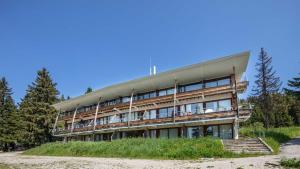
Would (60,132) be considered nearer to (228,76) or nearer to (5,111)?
(5,111)

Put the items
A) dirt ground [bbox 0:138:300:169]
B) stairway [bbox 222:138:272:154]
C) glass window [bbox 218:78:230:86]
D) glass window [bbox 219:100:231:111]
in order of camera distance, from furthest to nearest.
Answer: glass window [bbox 218:78:230:86]
glass window [bbox 219:100:231:111]
stairway [bbox 222:138:272:154]
dirt ground [bbox 0:138:300:169]

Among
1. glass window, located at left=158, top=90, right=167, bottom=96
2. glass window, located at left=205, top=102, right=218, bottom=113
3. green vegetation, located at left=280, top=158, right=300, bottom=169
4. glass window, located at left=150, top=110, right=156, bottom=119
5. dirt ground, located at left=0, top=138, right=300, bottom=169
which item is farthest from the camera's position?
glass window, located at left=158, top=90, right=167, bottom=96

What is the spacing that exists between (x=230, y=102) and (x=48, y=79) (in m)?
37.6

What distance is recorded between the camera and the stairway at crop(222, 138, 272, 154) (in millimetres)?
23559

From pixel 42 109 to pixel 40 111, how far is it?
2.32 ft

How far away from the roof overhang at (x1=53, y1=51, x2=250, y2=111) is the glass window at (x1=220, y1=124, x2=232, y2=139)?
6050mm

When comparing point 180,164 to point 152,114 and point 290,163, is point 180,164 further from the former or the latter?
point 152,114

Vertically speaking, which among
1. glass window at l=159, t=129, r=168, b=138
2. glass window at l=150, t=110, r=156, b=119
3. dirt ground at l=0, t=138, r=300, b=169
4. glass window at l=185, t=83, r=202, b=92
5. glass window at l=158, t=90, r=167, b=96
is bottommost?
dirt ground at l=0, t=138, r=300, b=169

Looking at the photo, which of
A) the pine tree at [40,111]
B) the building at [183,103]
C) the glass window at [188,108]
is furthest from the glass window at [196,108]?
the pine tree at [40,111]

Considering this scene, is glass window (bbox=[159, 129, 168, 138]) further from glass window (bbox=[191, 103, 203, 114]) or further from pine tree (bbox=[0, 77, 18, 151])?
pine tree (bbox=[0, 77, 18, 151])

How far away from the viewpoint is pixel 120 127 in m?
41.2

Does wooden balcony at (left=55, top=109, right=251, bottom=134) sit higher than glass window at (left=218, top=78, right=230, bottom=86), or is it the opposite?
glass window at (left=218, top=78, right=230, bottom=86)

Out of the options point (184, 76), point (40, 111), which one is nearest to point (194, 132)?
point (184, 76)

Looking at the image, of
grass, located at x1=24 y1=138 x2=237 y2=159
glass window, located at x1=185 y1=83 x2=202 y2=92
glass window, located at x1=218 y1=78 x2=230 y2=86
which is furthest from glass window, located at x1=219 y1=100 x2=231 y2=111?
grass, located at x1=24 y1=138 x2=237 y2=159
